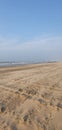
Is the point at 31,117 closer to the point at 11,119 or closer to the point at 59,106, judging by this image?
the point at 11,119

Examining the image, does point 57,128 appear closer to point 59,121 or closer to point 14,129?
point 59,121

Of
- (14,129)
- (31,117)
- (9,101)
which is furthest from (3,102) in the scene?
(14,129)

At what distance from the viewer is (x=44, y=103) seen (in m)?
7.82

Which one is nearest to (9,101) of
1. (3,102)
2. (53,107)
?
(3,102)

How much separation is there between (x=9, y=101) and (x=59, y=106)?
2.04m

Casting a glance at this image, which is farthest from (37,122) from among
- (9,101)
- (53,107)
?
(9,101)

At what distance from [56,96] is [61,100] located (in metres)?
0.58

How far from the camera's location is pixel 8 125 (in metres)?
6.04

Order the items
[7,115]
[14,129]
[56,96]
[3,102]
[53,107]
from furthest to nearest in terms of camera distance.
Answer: [56,96]
[3,102]
[53,107]
[7,115]
[14,129]

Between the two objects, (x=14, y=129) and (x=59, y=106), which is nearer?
(x=14, y=129)

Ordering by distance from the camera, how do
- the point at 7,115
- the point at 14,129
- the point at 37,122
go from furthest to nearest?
the point at 7,115
the point at 37,122
the point at 14,129

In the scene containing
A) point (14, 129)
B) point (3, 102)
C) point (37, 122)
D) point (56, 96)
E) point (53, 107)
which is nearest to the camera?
point (14, 129)

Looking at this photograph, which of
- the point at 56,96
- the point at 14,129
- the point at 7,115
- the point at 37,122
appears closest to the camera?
Answer: the point at 14,129

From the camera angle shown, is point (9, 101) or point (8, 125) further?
point (9, 101)
